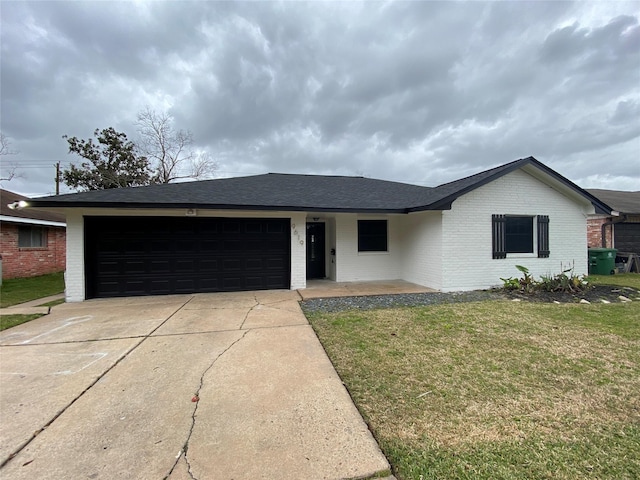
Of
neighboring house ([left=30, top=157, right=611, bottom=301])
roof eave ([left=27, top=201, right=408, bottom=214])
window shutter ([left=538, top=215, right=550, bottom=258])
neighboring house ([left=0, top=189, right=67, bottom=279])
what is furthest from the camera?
neighboring house ([left=0, top=189, right=67, bottom=279])

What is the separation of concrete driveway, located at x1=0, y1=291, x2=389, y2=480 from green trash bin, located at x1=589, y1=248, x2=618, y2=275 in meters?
13.2

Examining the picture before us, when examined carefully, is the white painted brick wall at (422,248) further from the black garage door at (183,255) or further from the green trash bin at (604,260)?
the green trash bin at (604,260)

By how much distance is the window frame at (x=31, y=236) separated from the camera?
1286 centimetres

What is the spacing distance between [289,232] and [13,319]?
641cm

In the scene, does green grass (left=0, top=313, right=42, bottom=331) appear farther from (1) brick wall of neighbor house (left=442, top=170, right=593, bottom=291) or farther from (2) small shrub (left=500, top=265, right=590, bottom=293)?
Answer: (2) small shrub (left=500, top=265, right=590, bottom=293)

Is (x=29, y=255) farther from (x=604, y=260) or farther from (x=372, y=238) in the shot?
(x=604, y=260)

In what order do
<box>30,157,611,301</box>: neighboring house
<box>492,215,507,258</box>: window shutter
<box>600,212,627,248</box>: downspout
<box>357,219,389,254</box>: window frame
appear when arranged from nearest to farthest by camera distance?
<box>30,157,611,301</box>: neighboring house
<box>492,215,507,258</box>: window shutter
<box>357,219,389,254</box>: window frame
<box>600,212,627,248</box>: downspout

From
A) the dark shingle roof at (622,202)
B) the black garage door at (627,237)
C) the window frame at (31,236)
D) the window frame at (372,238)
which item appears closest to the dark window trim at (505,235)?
the window frame at (372,238)

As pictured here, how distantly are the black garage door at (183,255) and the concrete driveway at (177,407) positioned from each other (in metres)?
2.95

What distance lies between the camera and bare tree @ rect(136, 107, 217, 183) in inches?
909

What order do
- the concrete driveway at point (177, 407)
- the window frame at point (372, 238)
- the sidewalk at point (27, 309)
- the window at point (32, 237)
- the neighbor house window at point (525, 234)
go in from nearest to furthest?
the concrete driveway at point (177, 407) → the sidewalk at point (27, 309) → the neighbor house window at point (525, 234) → the window frame at point (372, 238) → the window at point (32, 237)

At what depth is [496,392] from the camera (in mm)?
2824

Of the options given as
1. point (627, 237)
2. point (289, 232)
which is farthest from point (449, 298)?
point (627, 237)

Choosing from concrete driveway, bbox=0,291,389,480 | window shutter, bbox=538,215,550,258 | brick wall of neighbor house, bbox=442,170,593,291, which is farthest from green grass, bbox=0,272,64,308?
window shutter, bbox=538,215,550,258
